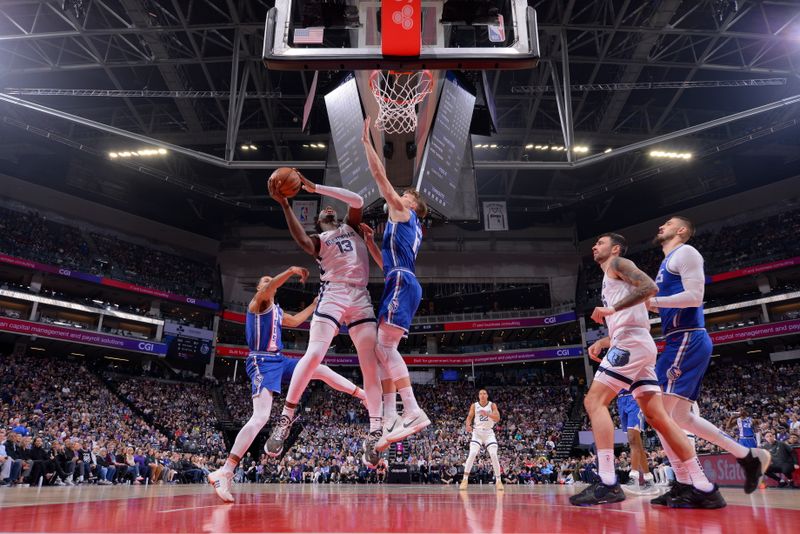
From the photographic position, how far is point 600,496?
4.14 metres

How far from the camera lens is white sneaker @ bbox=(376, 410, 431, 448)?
173 inches

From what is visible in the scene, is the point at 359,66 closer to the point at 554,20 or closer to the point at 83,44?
the point at 554,20

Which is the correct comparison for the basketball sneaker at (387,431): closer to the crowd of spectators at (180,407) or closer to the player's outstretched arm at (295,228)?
the player's outstretched arm at (295,228)

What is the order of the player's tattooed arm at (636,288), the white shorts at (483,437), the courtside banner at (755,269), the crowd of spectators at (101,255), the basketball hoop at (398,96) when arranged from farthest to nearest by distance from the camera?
the crowd of spectators at (101,255)
the courtside banner at (755,269)
the white shorts at (483,437)
the basketball hoop at (398,96)
the player's tattooed arm at (636,288)

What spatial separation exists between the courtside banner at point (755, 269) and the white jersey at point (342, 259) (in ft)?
97.7

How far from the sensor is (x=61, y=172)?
98.7ft

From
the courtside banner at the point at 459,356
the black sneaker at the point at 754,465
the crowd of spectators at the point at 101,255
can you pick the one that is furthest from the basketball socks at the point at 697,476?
the crowd of spectators at the point at 101,255

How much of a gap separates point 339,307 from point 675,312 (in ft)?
9.54

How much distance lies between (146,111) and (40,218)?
10.0m

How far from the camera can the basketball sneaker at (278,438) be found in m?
4.35

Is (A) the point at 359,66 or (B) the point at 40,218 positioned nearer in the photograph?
(A) the point at 359,66

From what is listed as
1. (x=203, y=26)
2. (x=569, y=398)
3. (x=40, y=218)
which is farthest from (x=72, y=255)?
(x=569, y=398)

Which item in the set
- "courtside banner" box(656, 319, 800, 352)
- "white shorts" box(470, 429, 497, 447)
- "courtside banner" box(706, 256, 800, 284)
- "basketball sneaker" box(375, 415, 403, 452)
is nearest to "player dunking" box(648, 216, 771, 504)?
"basketball sneaker" box(375, 415, 403, 452)

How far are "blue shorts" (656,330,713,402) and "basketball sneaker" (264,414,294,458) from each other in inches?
125
